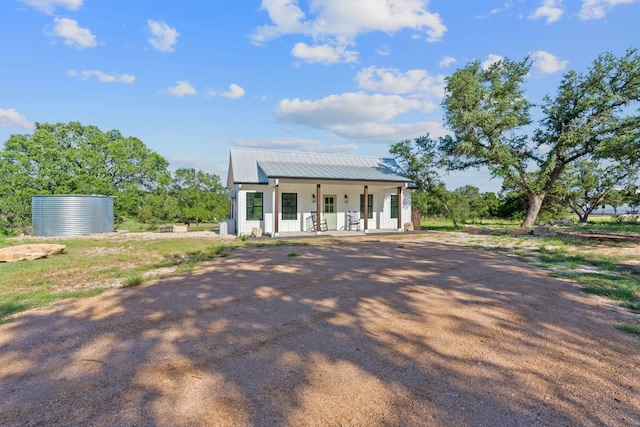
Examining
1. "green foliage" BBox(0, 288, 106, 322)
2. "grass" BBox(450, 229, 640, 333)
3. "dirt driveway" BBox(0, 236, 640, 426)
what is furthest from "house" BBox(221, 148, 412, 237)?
"dirt driveway" BBox(0, 236, 640, 426)

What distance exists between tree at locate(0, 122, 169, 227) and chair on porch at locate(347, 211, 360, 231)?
12814 mm

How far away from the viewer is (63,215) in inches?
576

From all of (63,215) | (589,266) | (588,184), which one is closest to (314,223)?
(589,266)

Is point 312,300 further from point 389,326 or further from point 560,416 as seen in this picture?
point 560,416

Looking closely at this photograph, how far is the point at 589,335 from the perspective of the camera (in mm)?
3477

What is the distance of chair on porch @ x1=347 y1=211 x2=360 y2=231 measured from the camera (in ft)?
55.0

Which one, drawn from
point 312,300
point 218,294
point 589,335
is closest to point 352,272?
point 312,300

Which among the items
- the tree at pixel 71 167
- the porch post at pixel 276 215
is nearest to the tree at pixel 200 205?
the tree at pixel 71 167

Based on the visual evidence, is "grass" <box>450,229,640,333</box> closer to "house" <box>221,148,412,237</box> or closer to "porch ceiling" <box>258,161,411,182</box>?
"porch ceiling" <box>258,161,411,182</box>

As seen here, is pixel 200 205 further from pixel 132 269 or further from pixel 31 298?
pixel 31 298

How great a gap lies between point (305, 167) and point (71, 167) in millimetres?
13736

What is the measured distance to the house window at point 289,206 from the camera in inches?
629

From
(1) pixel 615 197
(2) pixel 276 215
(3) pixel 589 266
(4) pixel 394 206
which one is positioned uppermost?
(1) pixel 615 197

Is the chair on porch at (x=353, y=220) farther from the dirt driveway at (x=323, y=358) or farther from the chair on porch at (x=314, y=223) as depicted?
the dirt driveway at (x=323, y=358)
